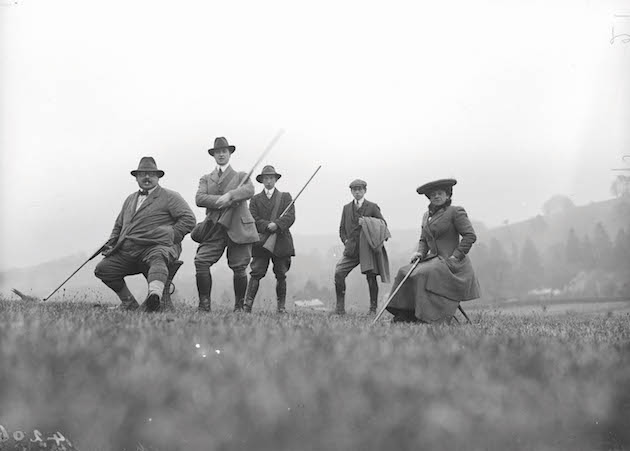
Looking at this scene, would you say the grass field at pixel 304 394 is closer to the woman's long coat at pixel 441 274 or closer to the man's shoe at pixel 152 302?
the man's shoe at pixel 152 302

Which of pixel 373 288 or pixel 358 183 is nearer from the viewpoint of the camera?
pixel 358 183

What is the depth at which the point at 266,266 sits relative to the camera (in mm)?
9570

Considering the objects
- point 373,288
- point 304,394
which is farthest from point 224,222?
point 304,394

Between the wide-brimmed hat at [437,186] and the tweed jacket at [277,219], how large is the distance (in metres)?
2.58

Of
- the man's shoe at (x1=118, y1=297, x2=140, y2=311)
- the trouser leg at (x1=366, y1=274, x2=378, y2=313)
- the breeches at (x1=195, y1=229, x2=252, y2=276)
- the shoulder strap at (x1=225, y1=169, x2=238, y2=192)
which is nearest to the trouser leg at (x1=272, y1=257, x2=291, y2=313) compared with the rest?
the breeches at (x1=195, y1=229, x2=252, y2=276)

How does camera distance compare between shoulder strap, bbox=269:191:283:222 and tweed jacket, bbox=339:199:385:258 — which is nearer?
shoulder strap, bbox=269:191:283:222

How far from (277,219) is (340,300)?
5.93 feet

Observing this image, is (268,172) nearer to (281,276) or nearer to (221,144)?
(221,144)

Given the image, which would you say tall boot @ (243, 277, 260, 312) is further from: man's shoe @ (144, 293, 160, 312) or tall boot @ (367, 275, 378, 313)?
man's shoe @ (144, 293, 160, 312)

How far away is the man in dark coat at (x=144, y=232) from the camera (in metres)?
7.30

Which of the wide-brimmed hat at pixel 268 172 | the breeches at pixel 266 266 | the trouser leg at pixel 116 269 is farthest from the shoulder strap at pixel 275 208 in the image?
the trouser leg at pixel 116 269

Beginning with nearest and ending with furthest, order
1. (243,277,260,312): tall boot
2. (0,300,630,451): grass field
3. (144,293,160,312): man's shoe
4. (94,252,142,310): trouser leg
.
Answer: (0,300,630,451): grass field
(144,293,160,312): man's shoe
(94,252,142,310): trouser leg
(243,277,260,312): tall boot

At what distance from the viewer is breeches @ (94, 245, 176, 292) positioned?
284 inches

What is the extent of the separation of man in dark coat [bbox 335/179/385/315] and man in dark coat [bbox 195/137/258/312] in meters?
1.99
